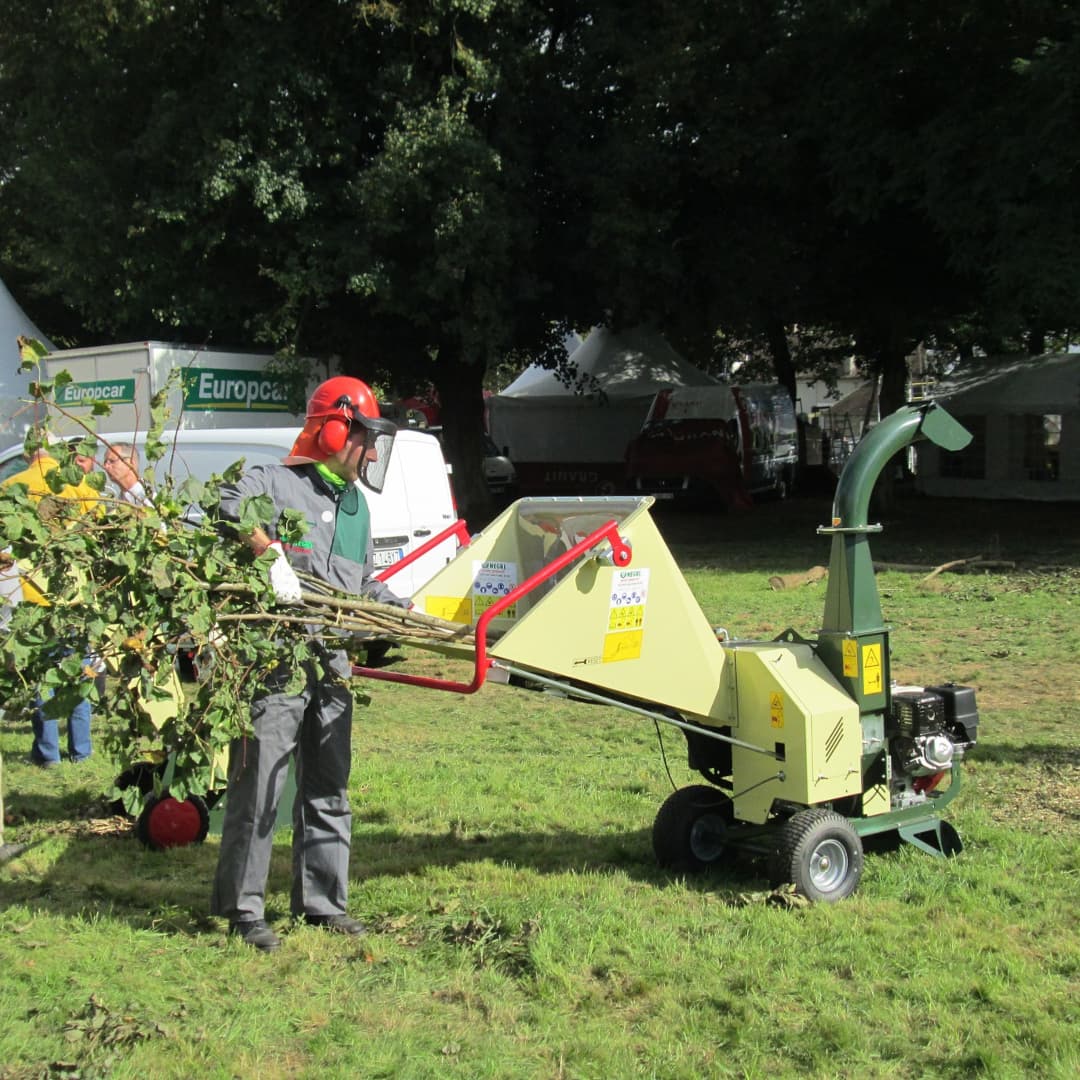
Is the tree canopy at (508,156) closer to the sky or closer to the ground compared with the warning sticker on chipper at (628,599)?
closer to the sky

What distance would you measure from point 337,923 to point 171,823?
1.47m

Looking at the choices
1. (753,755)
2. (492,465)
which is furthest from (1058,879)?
(492,465)

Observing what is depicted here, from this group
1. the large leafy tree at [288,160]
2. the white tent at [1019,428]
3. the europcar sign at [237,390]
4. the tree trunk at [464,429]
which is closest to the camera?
the europcar sign at [237,390]

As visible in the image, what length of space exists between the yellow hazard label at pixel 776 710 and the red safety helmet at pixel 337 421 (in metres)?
1.78

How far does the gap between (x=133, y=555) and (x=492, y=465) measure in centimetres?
2652

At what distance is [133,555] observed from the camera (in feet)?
12.3

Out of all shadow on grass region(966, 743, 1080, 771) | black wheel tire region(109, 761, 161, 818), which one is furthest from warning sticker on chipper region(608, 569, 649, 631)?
shadow on grass region(966, 743, 1080, 771)

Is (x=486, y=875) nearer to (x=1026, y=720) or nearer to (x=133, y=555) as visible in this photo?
(x=133, y=555)

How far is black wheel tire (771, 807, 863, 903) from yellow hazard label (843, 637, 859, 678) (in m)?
0.56

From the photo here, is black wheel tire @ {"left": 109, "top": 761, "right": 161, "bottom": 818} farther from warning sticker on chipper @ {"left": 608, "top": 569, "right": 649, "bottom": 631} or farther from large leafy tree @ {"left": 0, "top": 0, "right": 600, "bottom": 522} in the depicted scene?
large leafy tree @ {"left": 0, "top": 0, "right": 600, "bottom": 522}

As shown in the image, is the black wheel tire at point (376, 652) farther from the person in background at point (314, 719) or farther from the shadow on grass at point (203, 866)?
the shadow on grass at point (203, 866)

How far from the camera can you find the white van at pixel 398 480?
10148 mm

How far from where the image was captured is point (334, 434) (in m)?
4.51

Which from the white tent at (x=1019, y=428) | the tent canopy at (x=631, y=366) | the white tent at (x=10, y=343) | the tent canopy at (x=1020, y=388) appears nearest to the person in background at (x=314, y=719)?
the white tent at (x=10, y=343)
